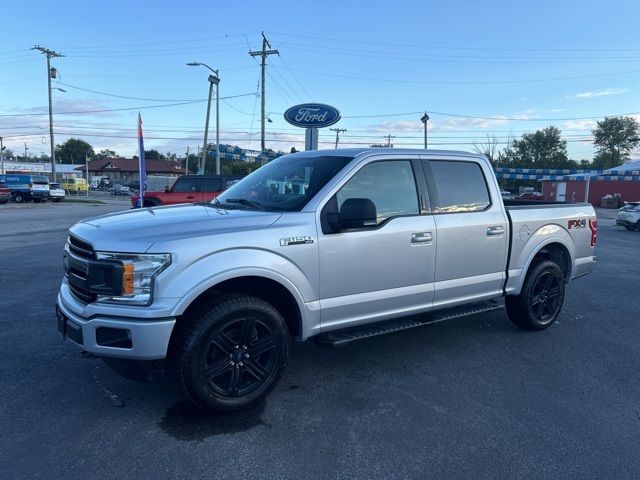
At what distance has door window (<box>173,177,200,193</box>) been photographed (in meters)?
19.0

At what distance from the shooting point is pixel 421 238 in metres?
4.41

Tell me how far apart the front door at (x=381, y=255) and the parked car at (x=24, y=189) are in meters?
→ 38.4

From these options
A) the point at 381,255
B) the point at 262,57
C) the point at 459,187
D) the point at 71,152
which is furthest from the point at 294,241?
the point at 71,152

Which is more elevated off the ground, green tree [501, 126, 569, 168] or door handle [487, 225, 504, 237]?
green tree [501, 126, 569, 168]

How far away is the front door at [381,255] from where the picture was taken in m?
3.96

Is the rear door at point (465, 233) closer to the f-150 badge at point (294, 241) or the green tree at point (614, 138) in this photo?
the f-150 badge at point (294, 241)

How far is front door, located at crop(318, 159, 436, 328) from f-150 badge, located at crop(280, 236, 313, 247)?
11 centimetres

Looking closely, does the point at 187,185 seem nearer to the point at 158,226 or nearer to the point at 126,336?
the point at 158,226

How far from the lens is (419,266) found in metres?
4.45

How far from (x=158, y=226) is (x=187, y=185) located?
16.2m

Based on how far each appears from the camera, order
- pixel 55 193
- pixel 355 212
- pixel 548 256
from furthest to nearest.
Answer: pixel 55 193 → pixel 548 256 → pixel 355 212

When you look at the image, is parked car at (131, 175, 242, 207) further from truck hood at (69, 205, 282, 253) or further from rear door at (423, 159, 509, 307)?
truck hood at (69, 205, 282, 253)

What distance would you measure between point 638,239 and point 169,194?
17.1 m

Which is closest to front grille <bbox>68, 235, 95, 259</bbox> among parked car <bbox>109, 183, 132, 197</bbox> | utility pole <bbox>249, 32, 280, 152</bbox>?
utility pole <bbox>249, 32, 280, 152</bbox>
